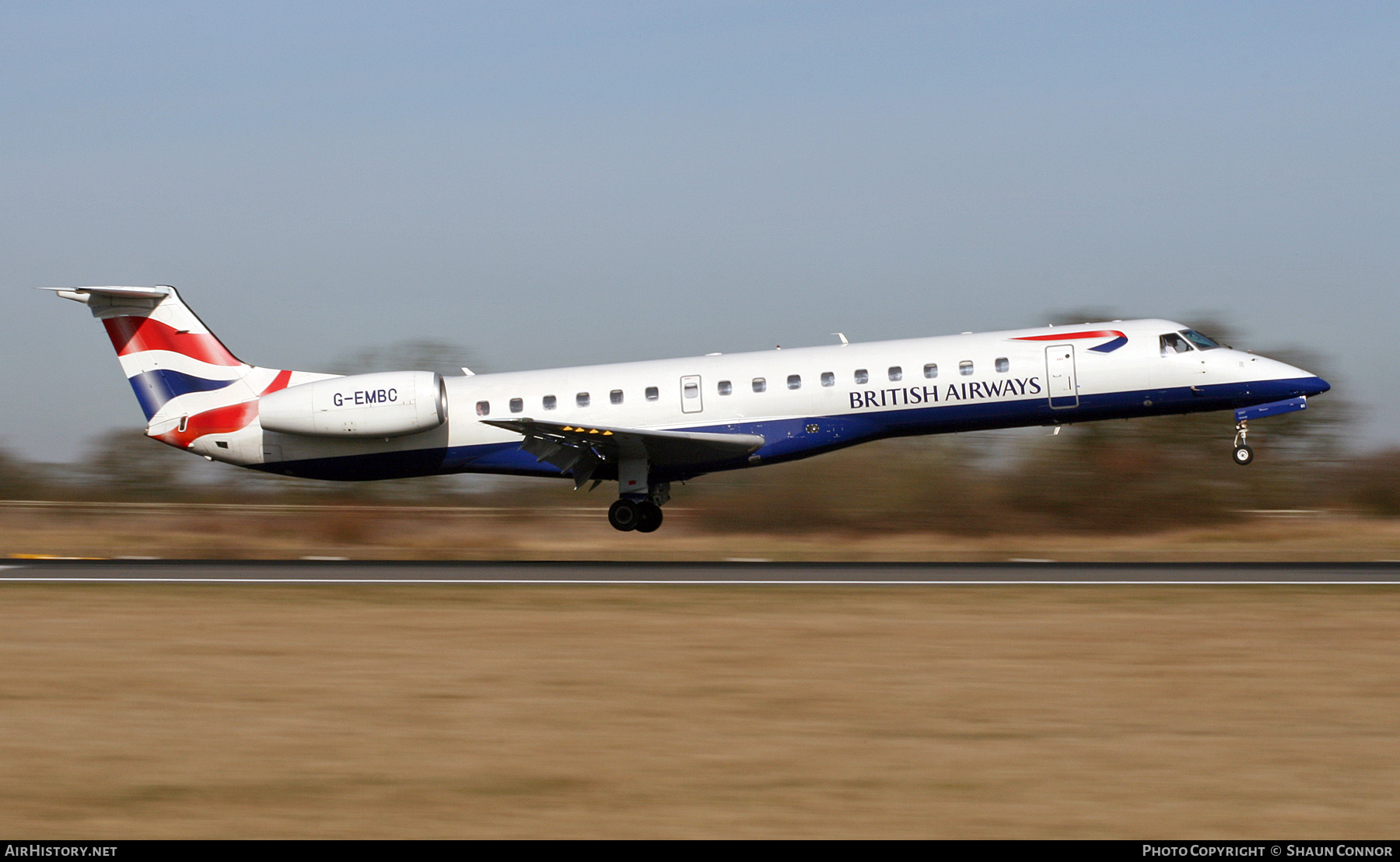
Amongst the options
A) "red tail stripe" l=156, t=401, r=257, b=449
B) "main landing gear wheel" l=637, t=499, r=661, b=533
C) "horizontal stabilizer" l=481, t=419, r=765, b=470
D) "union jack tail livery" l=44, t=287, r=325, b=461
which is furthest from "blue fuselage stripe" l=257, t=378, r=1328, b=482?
"union jack tail livery" l=44, t=287, r=325, b=461

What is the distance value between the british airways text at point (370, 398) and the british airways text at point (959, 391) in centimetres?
882

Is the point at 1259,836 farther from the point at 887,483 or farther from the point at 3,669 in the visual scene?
the point at 887,483

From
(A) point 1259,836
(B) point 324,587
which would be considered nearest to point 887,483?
(B) point 324,587

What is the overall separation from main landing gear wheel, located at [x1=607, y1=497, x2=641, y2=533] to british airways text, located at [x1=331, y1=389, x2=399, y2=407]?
4531mm

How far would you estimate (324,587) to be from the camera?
728 inches

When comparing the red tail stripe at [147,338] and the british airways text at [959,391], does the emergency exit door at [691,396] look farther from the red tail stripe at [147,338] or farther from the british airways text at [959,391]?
the red tail stripe at [147,338]

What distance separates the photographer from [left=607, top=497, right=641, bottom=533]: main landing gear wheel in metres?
24.3

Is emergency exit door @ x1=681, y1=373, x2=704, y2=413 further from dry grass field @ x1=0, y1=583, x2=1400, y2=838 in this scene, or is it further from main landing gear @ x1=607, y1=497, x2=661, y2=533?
dry grass field @ x1=0, y1=583, x2=1400, y2=838

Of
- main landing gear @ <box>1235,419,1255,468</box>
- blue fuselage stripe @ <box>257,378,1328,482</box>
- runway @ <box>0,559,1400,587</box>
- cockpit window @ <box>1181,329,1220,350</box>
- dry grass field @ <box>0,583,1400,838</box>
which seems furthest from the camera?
cockpit window @ <box>1181,329,1220,350</box>

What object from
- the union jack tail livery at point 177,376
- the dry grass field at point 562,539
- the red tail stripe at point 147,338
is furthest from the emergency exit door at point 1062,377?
the red tail stripe at point 147,338

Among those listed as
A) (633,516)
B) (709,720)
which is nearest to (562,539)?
(633,516)

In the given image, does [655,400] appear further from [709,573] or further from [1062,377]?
[1062,377]

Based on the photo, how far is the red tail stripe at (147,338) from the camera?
24891 millimetres

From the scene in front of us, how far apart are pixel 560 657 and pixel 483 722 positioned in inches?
103
